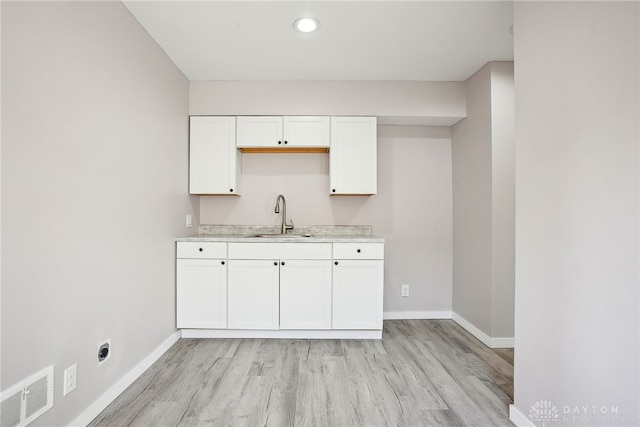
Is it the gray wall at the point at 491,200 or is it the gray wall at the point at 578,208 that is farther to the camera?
the gray wall at the point at 491,200

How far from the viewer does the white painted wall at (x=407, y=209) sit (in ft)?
10.4

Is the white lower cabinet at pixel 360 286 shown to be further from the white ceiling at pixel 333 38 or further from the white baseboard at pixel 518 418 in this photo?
the white ceiling at pixel 333 38

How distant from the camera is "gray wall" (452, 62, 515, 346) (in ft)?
8.18

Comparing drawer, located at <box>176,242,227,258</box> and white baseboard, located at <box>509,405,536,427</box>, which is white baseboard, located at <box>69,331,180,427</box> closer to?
drawer, located at <box>176,242,227,258</box>

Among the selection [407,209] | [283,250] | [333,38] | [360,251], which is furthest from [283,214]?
[333,38]

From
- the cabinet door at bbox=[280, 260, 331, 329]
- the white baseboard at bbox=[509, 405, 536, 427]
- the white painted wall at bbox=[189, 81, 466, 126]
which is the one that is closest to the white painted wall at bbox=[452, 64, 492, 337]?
the white painted wall at bbox=[189, 81, 466, 126]

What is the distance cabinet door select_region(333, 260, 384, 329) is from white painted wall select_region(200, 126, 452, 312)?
24.8 inches

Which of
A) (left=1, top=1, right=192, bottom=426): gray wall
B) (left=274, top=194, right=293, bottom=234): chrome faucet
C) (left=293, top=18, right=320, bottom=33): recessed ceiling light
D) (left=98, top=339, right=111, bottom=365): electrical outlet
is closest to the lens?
(left=1, top=1, right=192, bottom=426): gray wall

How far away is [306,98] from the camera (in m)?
2.87

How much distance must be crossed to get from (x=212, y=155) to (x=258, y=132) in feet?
1.61

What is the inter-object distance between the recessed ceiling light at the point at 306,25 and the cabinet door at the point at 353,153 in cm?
89

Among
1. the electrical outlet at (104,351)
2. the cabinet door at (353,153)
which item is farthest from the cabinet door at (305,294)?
the electrical outlet at (104,351)

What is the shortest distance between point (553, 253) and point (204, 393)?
2041 mm

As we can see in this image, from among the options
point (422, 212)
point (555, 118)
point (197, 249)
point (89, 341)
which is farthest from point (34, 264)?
point (422, 212)
